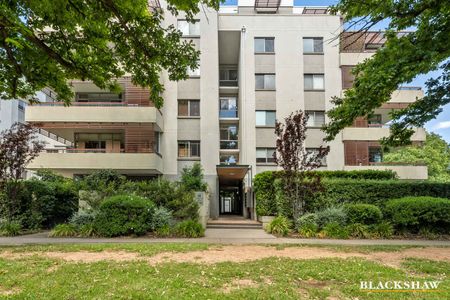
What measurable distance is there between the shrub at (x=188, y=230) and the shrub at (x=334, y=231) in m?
4.74

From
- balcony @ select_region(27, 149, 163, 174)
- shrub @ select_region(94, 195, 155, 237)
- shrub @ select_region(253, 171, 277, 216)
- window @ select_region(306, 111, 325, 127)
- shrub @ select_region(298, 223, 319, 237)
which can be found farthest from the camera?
window @ select_region(306, 111, 325, 127)

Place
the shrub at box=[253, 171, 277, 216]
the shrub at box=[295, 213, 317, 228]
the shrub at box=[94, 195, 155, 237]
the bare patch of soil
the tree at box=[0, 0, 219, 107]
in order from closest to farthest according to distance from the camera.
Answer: the bare patch of soil → the tree at box=[0, 0, 219, 107] → the shrub at box=[94, 195, 155, 237] → the shrub at box=[295, 213, 317, 228] → the shrub at box=[253, 171, 277, 216]

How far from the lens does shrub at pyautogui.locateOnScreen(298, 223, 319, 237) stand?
11797 millimetres

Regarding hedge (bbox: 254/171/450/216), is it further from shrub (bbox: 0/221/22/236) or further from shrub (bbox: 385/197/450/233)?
shrub (bbox: 0/221/22/236)

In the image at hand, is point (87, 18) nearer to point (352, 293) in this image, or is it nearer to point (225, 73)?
point (352, 293)

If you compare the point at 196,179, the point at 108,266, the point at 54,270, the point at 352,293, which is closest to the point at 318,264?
the point at 352,293

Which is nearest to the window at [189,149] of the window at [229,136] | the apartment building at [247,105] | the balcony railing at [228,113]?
the apartment building at [247,105]

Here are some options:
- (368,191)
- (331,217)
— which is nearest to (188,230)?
(331,217)

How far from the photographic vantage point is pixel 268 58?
2294 cm

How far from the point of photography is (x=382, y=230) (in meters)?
11.8

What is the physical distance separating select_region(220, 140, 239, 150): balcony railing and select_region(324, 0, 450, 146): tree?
11.8 meters

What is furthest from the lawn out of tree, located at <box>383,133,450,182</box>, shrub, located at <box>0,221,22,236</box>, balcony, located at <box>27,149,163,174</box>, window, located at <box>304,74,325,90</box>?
tree, located at <box>383,133,450,182</box>

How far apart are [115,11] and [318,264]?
21.8 feet

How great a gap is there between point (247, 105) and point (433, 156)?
3043 centimetres
